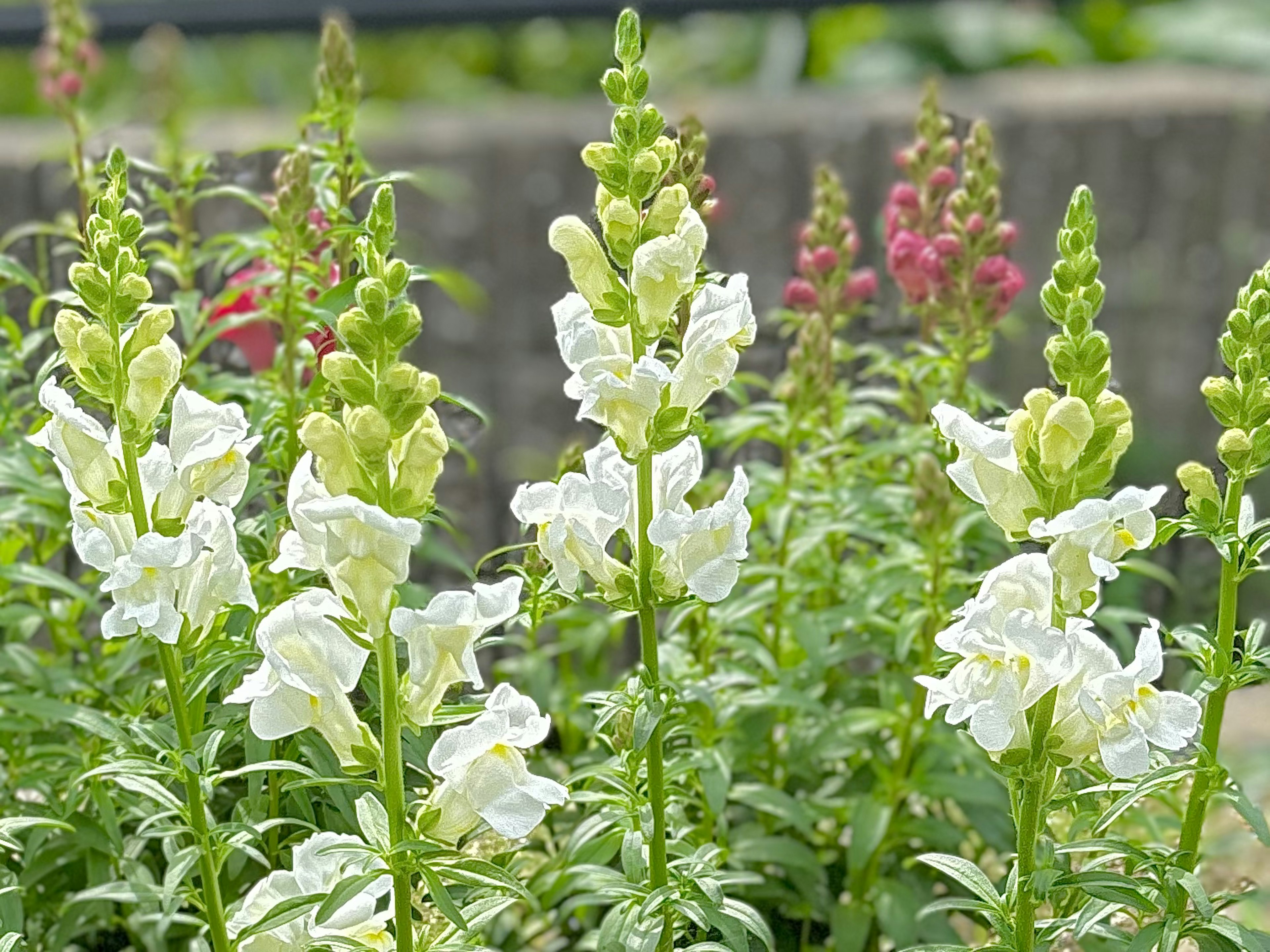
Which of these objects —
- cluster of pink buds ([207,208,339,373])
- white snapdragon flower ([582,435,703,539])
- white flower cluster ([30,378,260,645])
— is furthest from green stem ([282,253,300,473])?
white snapdragon flower ([582,435,703,539])

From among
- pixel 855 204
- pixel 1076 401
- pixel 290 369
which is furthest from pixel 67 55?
pixel 855 204

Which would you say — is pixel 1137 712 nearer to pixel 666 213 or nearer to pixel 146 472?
pixel 666 213

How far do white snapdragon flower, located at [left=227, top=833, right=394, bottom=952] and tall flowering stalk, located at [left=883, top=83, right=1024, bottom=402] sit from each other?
121cm

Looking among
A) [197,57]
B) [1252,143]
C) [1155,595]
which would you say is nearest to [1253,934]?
[1155,595]

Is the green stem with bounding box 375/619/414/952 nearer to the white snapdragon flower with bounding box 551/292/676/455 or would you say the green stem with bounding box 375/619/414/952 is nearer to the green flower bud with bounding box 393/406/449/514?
the green flower bud with bounding box 393/406/449/514

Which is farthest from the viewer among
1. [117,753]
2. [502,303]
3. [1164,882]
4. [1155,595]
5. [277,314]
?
[502,303]

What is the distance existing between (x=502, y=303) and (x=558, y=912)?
3019 millimetres

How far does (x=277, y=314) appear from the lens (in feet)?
7.64

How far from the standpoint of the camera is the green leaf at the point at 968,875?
5.50 ft

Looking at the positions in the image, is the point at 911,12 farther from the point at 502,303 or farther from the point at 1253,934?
the point at 1253,934

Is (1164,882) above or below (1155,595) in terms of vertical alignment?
above

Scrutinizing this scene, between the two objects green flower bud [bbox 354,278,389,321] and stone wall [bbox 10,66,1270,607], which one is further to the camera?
stone wall [bbox 10,66,1270,607]

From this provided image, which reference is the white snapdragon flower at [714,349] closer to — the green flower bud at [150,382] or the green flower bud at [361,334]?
the green flower bud at [361,334]

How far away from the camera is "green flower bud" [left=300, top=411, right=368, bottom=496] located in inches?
58.0
